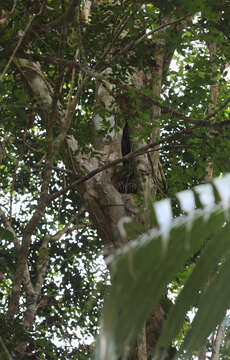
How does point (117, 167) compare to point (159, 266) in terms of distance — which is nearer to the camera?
point (159, 266)

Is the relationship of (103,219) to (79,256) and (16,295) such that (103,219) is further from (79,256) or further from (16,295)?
(79,256)

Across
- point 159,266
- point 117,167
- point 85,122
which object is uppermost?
point 85,122

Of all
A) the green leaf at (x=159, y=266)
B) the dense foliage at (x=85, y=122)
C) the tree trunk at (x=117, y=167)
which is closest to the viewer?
the green leaf at (x=159, y=266)

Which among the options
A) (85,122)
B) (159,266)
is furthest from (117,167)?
(159,266)

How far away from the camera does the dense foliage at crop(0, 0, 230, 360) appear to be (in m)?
2.56

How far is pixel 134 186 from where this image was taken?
13.3 feet

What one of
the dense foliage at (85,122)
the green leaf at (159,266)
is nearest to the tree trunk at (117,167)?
the dense foliage at (85,122)

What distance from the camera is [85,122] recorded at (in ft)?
13.4

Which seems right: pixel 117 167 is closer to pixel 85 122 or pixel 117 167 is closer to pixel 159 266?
pixel 85 122

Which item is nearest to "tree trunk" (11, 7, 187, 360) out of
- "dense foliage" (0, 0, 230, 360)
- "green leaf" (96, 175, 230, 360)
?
"dense foliage" (0, 0, 230, 360)

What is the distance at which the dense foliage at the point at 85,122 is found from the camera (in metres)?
2.56

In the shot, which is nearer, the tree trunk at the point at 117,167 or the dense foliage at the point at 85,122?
the dense foliage at the point at 85,122

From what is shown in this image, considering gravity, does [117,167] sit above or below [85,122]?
below

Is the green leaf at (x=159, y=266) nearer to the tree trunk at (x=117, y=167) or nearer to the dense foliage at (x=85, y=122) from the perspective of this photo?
the dense foliage at (x=85, y=122)
